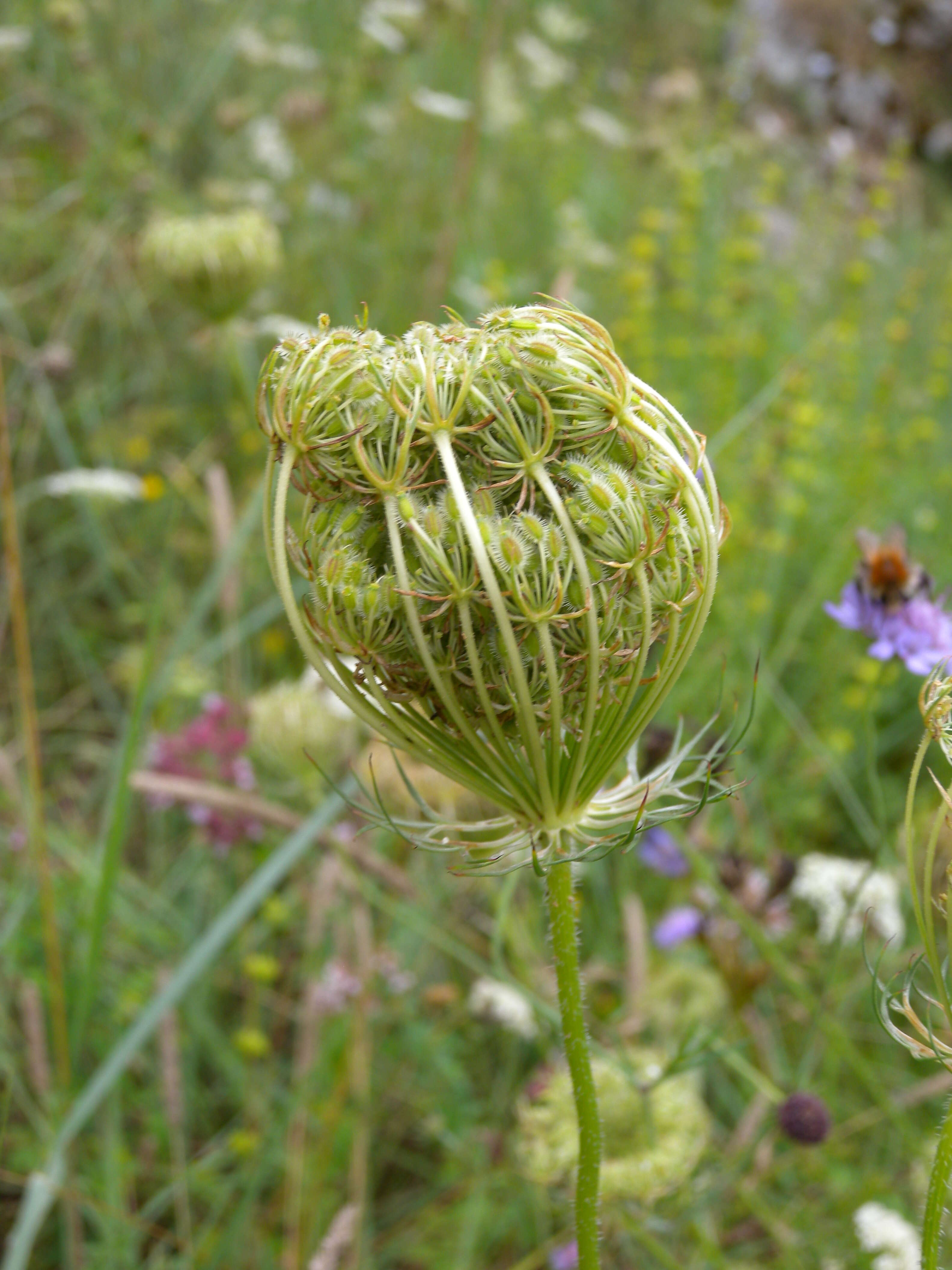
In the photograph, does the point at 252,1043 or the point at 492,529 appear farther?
the point at 252,1043

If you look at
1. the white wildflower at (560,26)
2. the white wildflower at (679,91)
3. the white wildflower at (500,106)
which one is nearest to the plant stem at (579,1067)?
the white wildflower at (500,106)

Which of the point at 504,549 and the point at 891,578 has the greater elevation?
the point at 504,549

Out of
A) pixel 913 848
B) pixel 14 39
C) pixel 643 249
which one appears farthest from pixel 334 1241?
pixel 14 39

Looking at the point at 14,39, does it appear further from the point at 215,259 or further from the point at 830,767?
the point at 830,767

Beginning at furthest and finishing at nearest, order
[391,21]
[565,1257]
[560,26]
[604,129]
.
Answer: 1. [560,26]
2. [604,129]
3. [391,21]
4. [565,1257]

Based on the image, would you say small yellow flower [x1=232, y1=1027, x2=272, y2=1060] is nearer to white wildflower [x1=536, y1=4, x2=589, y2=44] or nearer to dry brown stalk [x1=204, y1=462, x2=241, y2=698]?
dry brown stalk [x1=204, y1=462, x2=241, y2=698]

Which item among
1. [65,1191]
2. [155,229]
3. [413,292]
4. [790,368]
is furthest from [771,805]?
[413,292]
